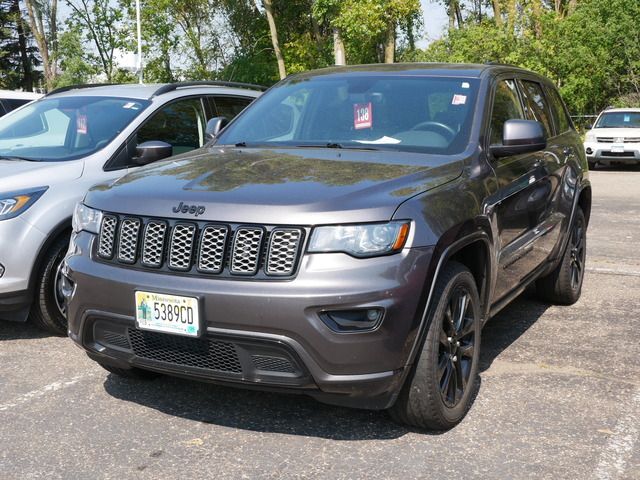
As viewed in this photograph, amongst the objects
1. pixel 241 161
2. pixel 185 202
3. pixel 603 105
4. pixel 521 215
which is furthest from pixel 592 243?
pixel 603 105

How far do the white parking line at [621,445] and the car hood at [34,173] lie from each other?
3.63 meters

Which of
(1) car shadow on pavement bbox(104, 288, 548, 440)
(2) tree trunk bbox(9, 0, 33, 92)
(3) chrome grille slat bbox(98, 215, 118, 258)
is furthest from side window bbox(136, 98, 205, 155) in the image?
(2) tree trunk bbox(9, 0, 33, 92)

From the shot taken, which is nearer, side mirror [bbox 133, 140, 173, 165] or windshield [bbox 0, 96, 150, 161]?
side mirror [bbox 133, 140, 173, 165]

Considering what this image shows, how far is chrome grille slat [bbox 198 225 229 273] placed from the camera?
3.56 m

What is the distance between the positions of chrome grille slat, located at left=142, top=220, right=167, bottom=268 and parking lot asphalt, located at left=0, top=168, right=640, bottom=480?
838mm

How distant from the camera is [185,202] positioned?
3.71 meters

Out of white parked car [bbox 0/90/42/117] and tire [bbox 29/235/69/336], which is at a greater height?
white parked car [bbox 0/90/42/117]

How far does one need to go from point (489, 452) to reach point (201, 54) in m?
41.2

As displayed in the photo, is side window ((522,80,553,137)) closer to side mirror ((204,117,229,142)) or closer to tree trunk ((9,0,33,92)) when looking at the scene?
side mirror ((204,117,229,142))

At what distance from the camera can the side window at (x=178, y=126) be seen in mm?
6332

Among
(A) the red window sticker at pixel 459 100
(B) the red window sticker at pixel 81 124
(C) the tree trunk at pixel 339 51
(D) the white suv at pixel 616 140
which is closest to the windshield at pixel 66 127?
(B) the red window sticker at pixel 81 124

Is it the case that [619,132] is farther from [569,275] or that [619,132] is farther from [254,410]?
[254,410]

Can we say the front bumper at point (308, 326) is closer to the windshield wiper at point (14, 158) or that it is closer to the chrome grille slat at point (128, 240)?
→ the chrome grille slat at point (128, 240)

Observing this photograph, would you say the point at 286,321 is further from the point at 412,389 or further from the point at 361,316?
the point at 412,389
